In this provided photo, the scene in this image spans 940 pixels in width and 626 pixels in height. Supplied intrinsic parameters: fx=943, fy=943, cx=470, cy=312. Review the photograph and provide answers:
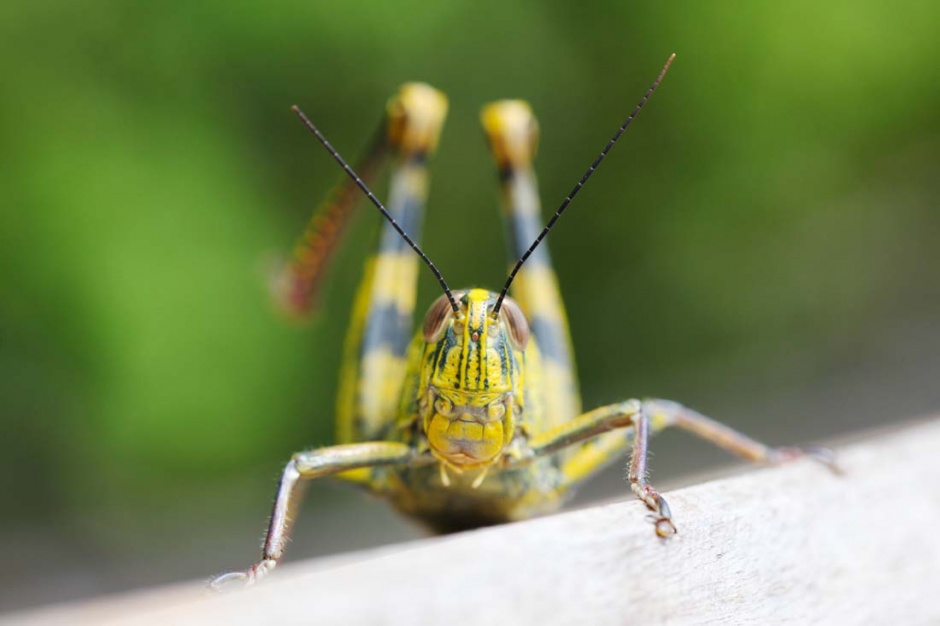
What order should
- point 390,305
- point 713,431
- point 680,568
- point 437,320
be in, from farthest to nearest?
point 390,305 → point 713,431 → point 437,320 → point 680,568

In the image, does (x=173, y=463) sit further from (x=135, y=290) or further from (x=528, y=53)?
(x=528, y=53)

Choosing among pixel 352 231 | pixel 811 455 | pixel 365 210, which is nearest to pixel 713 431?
pixel 811 455

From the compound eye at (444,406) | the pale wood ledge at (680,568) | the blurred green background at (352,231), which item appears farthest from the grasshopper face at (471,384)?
the blurred green background at (352,231)

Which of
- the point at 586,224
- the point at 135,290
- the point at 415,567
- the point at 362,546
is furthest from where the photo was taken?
the point at 586,224

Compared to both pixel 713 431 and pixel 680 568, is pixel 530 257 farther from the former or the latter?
pixel 680 568

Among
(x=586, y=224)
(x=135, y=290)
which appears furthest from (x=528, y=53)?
(x=135, y=290)

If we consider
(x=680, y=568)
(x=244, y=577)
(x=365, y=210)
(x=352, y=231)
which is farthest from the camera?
(x=352, y=231)

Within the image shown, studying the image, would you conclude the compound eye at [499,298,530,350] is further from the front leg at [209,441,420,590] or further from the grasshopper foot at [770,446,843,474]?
the grasshopper foot at [770,446,843,474]
